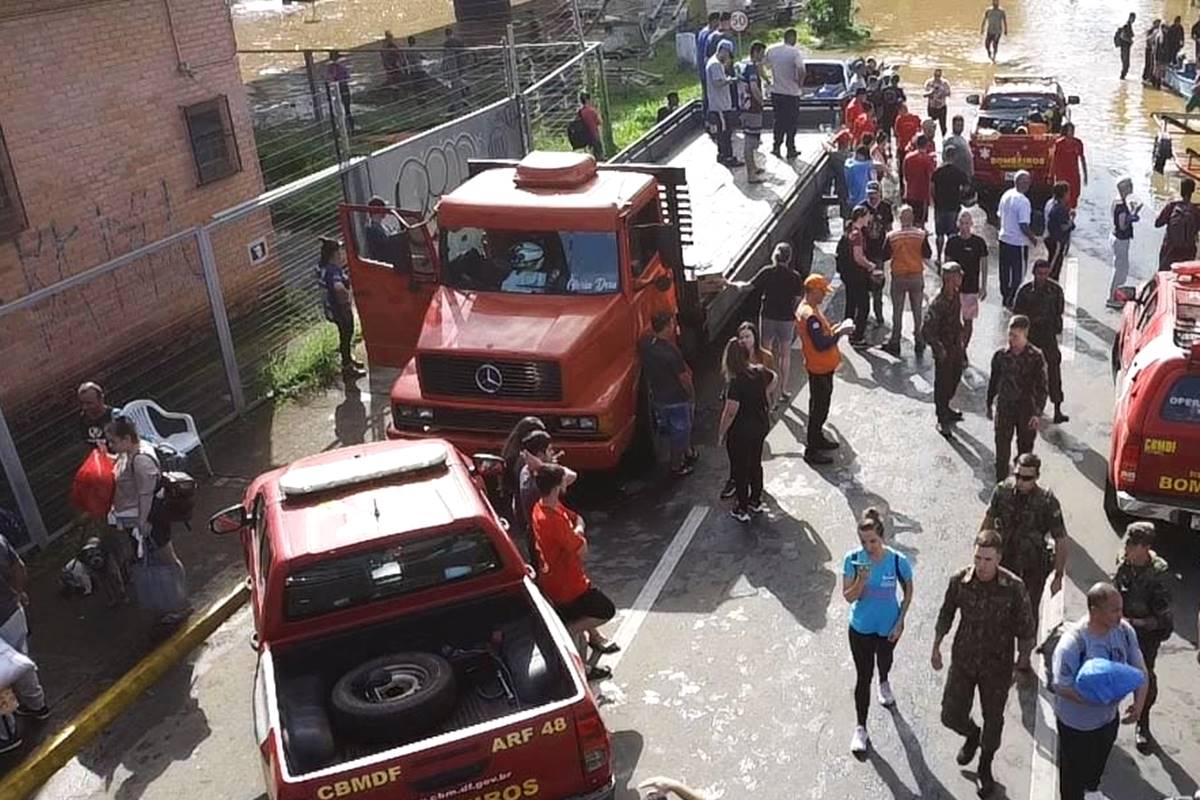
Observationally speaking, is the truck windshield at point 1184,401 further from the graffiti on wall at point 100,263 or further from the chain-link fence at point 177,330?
the graffiti on wall at point 100,263

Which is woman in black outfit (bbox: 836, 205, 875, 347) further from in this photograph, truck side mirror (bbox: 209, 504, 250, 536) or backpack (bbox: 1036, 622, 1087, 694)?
truck side mirror (bbox: 209, 504, 250, 536)

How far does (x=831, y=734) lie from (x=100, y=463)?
5.32 m

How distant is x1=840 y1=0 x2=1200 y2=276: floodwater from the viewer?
19344 millimetres

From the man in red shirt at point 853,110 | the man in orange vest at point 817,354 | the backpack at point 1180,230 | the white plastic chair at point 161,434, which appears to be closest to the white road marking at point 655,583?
the man in orange vest at point 817,354

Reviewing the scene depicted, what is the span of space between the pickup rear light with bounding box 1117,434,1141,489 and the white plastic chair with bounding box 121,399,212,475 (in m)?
7.58

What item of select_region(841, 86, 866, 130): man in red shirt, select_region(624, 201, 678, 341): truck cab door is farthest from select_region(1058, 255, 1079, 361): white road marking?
select_region(624, 201, 678, 341): truck cab door

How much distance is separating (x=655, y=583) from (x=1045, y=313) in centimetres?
461

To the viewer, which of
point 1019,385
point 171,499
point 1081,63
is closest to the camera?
point 171,499

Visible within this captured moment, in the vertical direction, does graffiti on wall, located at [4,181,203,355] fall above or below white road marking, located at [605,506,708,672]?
above

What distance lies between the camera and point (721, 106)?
16.2 metres

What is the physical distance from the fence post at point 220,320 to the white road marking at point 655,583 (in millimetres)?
5143

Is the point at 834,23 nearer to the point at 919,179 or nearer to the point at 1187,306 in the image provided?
the point at 919,179

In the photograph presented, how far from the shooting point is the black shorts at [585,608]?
7.52 m

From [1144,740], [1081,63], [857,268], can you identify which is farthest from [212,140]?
[1081,63]
